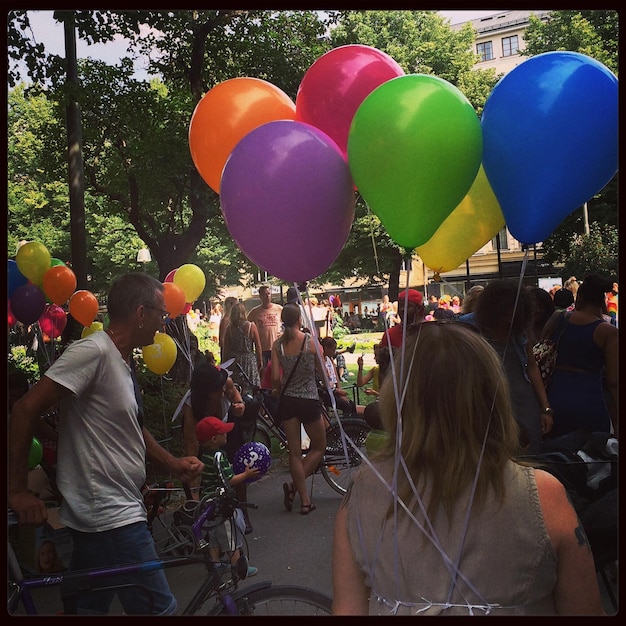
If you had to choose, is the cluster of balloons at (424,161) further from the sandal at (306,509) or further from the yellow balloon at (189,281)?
the yellow balloon at (189,281)

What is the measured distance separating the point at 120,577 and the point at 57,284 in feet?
15.0

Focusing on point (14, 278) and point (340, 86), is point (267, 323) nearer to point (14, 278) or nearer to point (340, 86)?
point (14, 278)

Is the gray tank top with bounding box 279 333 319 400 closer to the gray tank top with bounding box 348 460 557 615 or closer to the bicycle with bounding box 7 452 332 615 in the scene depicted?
the bicycle with bounding box 7 452 332 615

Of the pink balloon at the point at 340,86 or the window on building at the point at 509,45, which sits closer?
the pink balloon at the point at 340,86

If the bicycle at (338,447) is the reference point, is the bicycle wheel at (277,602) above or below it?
above

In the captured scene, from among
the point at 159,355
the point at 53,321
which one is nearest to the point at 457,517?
the point at 159,355

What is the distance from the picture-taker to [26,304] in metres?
6.38

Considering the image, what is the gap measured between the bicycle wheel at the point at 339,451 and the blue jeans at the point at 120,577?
370cm

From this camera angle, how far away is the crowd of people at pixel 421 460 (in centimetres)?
160

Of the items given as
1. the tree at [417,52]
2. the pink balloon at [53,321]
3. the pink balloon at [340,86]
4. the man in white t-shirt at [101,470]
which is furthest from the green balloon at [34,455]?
the tree at [417,52]

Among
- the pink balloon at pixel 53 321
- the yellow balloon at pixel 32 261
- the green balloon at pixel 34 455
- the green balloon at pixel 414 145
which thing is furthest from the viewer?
the pink balloon at pixel 53 321

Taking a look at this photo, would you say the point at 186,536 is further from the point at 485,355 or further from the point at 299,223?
the point at 485,355

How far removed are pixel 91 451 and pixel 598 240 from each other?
21.0 metres

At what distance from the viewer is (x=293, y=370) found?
5.93 metres
